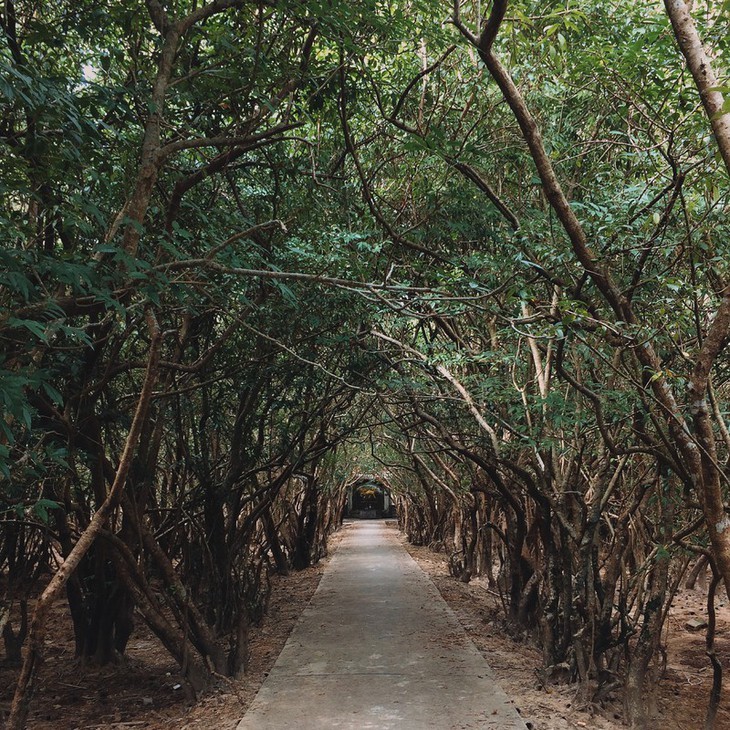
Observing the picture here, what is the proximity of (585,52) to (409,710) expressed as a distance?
4.79 meters

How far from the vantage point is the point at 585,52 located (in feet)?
14.4

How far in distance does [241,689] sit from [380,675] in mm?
1222

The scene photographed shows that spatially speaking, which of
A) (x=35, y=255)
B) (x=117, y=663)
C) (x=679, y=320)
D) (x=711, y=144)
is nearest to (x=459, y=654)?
(x=117, y=663)

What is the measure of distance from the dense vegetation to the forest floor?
9.5 inches

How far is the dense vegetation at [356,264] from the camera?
318 centimetres

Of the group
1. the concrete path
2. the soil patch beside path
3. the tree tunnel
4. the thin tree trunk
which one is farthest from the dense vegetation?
the tree tunnel

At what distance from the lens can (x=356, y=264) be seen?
182 inches

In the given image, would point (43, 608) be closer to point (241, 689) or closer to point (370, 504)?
point (241, 689)

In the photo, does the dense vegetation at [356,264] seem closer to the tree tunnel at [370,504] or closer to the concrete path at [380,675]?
the concrete path at [380,675]

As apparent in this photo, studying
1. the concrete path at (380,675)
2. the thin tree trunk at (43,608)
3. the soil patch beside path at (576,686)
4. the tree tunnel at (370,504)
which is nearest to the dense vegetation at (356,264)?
the thin tree trunk at (43,608)

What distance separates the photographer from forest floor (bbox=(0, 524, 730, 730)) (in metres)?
4.96

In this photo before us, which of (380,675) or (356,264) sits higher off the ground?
(356,264)

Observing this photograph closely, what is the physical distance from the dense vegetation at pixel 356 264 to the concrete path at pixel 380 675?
72cm

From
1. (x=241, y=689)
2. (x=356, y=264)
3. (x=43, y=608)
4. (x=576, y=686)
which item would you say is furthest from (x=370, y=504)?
(x=43, y=608)
